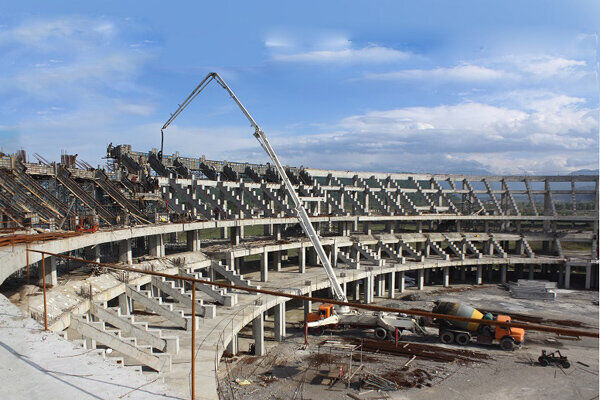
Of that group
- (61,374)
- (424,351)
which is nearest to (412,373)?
(424,351)

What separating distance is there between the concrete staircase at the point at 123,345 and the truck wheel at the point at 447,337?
17.7m

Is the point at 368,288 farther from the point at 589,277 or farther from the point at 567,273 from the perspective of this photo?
the point at 589,277

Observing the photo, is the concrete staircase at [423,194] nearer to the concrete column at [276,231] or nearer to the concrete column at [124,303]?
the concrete column at [276,231]

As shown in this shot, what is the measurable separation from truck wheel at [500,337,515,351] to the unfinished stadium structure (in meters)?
12.8

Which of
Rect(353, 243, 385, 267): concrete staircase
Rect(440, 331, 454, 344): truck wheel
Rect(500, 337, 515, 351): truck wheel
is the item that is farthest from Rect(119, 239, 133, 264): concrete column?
Rect(500, 337, 515, 351): truck wheel

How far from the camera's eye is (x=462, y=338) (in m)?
25.3

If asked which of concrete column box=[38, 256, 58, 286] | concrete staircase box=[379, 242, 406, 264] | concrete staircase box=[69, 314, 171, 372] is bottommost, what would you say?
concrete staircase box=[379, 242, 406, 264]

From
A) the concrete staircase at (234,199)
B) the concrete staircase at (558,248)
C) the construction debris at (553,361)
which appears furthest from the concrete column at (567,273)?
the concrete staircase at (234,199)

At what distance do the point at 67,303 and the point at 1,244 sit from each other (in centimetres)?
434

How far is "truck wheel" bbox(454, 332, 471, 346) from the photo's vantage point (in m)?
25.3

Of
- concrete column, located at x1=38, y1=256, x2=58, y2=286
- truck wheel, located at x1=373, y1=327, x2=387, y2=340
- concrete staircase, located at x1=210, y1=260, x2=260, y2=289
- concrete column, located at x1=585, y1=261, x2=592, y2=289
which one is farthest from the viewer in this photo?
concrete column, located at x1=585, y1=261, x2=592, y2=289

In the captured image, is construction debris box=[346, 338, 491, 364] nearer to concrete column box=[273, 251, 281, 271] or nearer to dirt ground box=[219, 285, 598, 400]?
dirt ground box=[219, 285, 598, 400]

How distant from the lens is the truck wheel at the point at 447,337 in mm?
25453

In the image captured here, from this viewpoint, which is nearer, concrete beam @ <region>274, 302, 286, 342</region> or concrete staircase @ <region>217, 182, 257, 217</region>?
concrete beam @ <region>274, 302, 286, 342</region>
